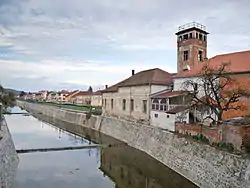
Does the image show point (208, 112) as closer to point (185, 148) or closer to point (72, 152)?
point (185, 148)

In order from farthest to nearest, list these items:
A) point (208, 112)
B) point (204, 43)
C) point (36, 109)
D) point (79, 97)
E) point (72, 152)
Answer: point (79, 97) → point (36, 109) → point (204, 43) → point (72, 152) → point (208, 112)

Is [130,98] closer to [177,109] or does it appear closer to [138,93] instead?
[138,93]

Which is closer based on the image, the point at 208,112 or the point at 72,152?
the point at 208,112

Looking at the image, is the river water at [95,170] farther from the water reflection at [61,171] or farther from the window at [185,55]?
the window at [185,55]

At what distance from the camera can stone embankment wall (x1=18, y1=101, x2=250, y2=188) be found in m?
12.2

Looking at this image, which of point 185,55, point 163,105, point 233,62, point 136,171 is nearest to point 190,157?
point 136,171

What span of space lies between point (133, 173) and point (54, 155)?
7.04 metres

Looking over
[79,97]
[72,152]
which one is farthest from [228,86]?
[79,97]

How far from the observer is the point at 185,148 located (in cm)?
1700

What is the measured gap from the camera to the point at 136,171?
18203 mm

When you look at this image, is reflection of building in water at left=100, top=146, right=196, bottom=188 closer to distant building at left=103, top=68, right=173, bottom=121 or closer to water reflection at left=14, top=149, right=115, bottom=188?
water reflection at left=14, top=149, right=115, bottom=188

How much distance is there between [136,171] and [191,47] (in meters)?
15.7

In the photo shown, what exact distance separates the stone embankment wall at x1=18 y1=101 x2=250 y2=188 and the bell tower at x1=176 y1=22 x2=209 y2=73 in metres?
9.07

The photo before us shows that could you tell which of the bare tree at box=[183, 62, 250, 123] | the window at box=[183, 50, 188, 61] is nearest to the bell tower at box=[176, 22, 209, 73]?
the window at box=[183, 50, 188, 61]
